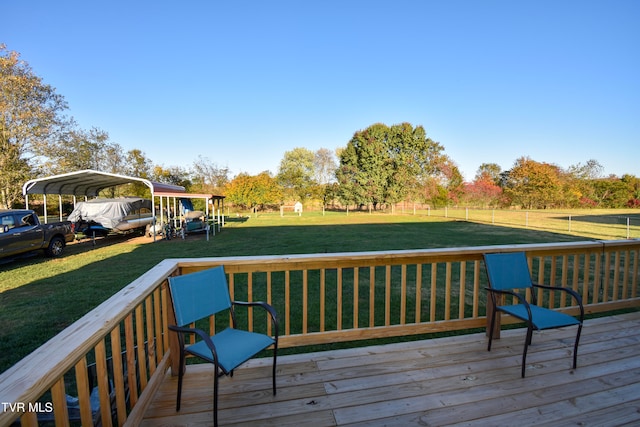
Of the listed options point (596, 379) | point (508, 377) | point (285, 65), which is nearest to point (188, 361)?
point (508, 377)

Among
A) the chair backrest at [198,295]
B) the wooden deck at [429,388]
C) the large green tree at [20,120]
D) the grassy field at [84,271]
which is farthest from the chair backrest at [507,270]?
the large green tree at [20,120]

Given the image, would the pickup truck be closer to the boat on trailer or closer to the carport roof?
the boat on trailer

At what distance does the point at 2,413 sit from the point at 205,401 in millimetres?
1441

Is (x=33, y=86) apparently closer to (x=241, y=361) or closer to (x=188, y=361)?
(x=188, y=361)

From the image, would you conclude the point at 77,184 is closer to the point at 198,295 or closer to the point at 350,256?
the point at 198,295

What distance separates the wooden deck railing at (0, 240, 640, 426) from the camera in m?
0.89

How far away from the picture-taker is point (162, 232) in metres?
11.7

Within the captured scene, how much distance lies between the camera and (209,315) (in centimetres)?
192

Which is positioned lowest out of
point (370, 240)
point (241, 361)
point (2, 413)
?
point (370, 240)

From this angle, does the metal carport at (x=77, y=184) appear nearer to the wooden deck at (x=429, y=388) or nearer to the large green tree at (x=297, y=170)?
the wooden deck at (x=429, y=388)

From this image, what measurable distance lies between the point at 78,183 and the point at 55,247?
19.5 ft

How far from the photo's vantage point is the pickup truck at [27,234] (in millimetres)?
6648

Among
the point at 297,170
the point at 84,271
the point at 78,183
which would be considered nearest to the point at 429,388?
the point at 84,271

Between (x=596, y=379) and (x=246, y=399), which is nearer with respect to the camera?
(x=246, y=399)
